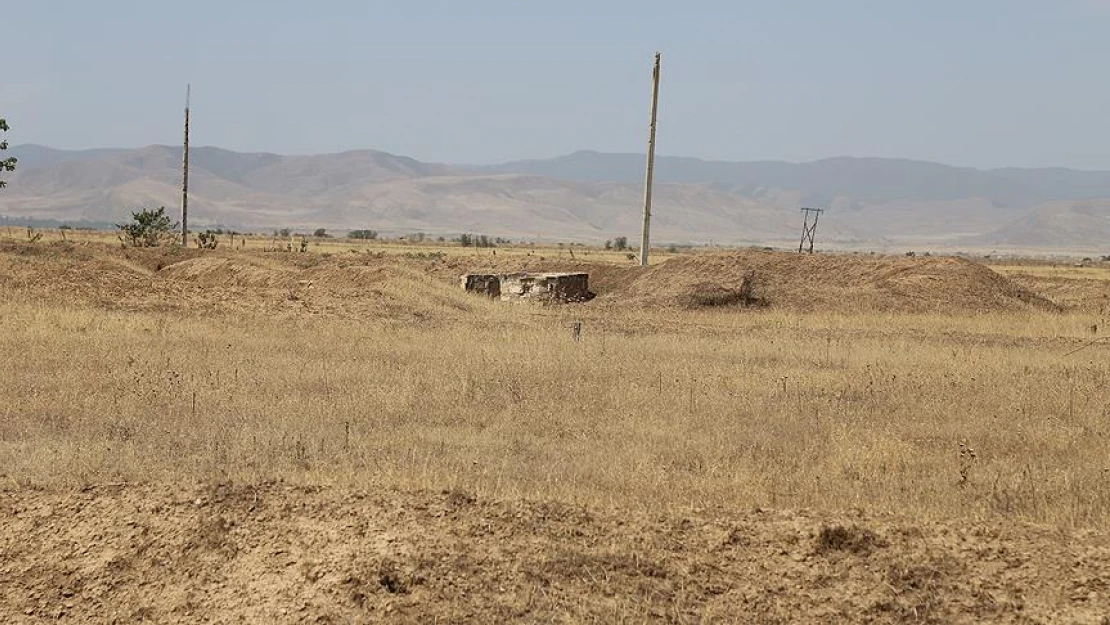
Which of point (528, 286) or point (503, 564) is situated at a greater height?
point (528, 286)

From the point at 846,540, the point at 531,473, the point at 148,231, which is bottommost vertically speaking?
the point at 531,473

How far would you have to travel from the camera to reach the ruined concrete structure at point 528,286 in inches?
1216

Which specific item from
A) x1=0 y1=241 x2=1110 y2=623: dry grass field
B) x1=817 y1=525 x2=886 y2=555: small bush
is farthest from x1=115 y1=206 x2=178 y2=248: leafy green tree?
x1=817 y1=525 x2=886 y2=555: small bush

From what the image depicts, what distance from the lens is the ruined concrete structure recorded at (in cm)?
3088

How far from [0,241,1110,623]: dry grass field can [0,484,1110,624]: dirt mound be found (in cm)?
2

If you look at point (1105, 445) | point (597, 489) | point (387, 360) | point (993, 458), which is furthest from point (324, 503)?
point (387, 360)

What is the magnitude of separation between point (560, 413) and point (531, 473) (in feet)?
9.95

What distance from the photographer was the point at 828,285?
101 ft

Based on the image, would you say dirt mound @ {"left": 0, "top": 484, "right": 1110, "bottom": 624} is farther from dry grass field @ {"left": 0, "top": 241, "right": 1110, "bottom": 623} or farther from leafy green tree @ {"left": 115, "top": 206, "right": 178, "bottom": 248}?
leafy green tree @ {"left": 115, "top": 206, "right": 178, "bottom": 248}

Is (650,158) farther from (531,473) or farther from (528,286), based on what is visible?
(531,473)

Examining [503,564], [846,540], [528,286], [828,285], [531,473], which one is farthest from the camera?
[528,286]

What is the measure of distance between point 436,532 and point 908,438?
5.93m

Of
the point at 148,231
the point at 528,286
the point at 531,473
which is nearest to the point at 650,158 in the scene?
the point at 528,286

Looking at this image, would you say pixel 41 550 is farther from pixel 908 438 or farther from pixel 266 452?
pixel 908 438
